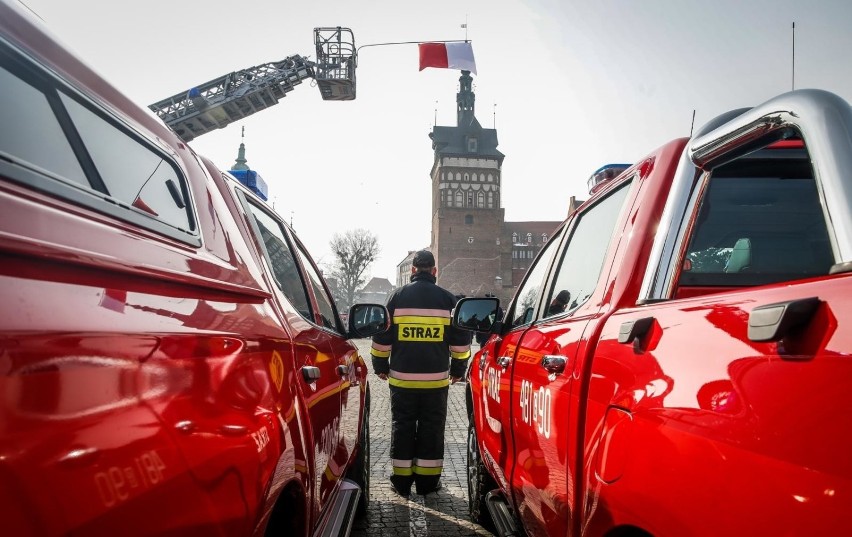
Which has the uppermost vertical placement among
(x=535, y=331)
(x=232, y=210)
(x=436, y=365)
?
(x=232, y=210)

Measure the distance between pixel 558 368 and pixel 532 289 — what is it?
4.77 feet

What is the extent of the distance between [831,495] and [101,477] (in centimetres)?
96

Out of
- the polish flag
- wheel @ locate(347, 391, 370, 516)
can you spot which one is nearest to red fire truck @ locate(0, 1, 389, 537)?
wheel @ locate(347, 391, 370, 516)

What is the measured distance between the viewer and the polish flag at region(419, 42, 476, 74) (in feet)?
46.6

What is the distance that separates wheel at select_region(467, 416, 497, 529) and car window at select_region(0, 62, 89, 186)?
303 cm

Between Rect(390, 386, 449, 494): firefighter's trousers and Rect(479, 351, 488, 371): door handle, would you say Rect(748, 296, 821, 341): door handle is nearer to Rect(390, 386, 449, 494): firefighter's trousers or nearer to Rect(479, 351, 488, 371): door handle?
Rect(479, 351, 488, 371): door handle

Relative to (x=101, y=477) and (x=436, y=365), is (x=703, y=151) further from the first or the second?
(x=436, y=365)

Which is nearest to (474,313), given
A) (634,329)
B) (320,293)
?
(320,293)

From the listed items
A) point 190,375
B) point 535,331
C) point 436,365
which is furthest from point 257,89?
point 190,375

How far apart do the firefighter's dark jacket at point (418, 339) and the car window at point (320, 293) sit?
1.13 m

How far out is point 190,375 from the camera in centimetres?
111

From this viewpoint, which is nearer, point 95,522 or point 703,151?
point 95,522

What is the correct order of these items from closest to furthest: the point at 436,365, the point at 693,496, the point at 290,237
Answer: the point at 693,496 < the point at 290,237 < the point at 436,365

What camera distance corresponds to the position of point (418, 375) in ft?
15.5
